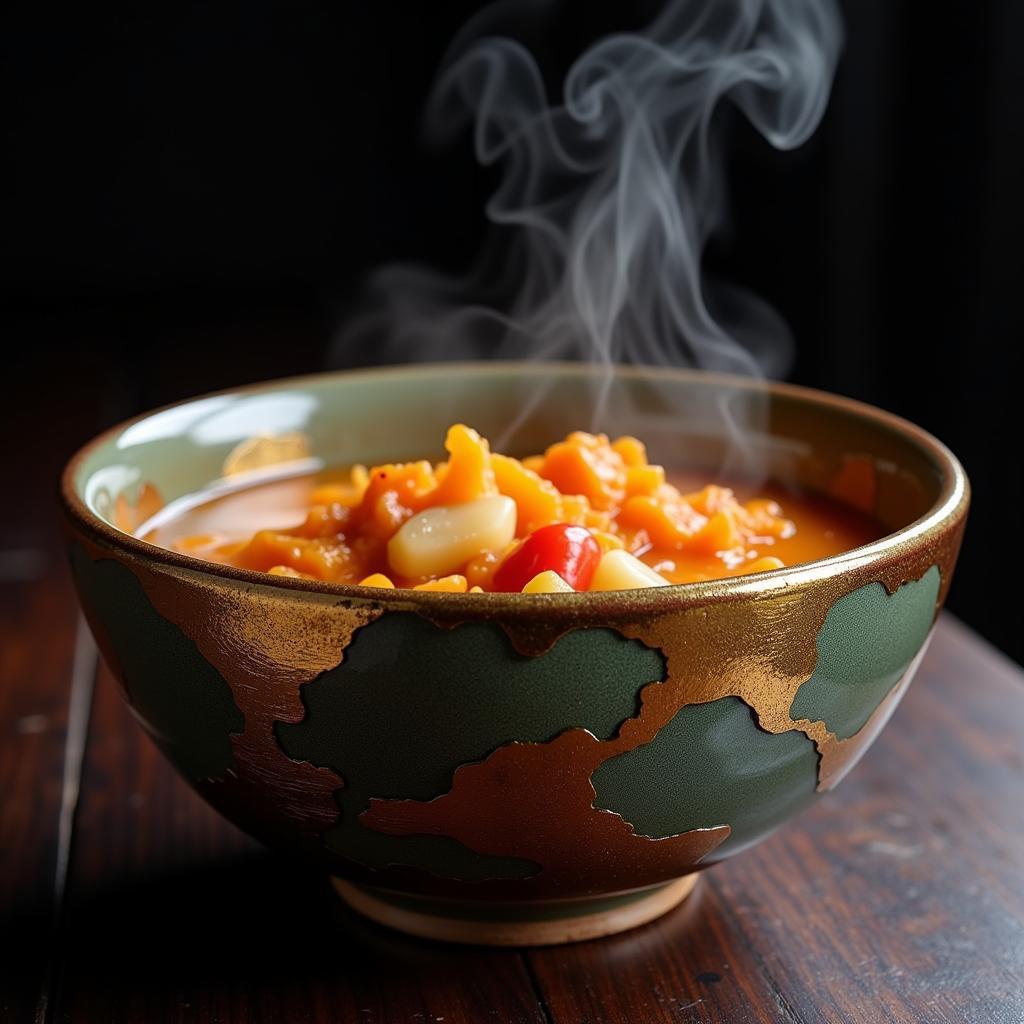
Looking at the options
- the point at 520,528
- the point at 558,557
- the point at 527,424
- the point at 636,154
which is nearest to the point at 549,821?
the point at 558,557

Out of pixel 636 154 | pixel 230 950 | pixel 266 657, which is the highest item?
pixel 636 154

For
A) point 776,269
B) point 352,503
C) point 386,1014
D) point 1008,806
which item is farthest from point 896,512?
point 776,269

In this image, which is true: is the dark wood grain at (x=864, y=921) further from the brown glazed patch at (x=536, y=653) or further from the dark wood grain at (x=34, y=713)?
the dark wood grain at (x=34, y=713)

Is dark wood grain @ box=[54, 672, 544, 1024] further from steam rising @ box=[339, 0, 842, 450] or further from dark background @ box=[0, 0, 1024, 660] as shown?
dark background @ box=[0, 0, 1024, 660]

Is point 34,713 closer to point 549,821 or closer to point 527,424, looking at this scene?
point 527,424

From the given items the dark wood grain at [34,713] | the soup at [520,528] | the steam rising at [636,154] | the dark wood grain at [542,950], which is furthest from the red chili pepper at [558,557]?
the steam rising at [636,154]

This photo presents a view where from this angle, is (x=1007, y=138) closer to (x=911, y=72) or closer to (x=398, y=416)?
(x=911, y=72)

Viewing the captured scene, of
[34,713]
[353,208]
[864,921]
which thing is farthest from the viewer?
[353,208]
